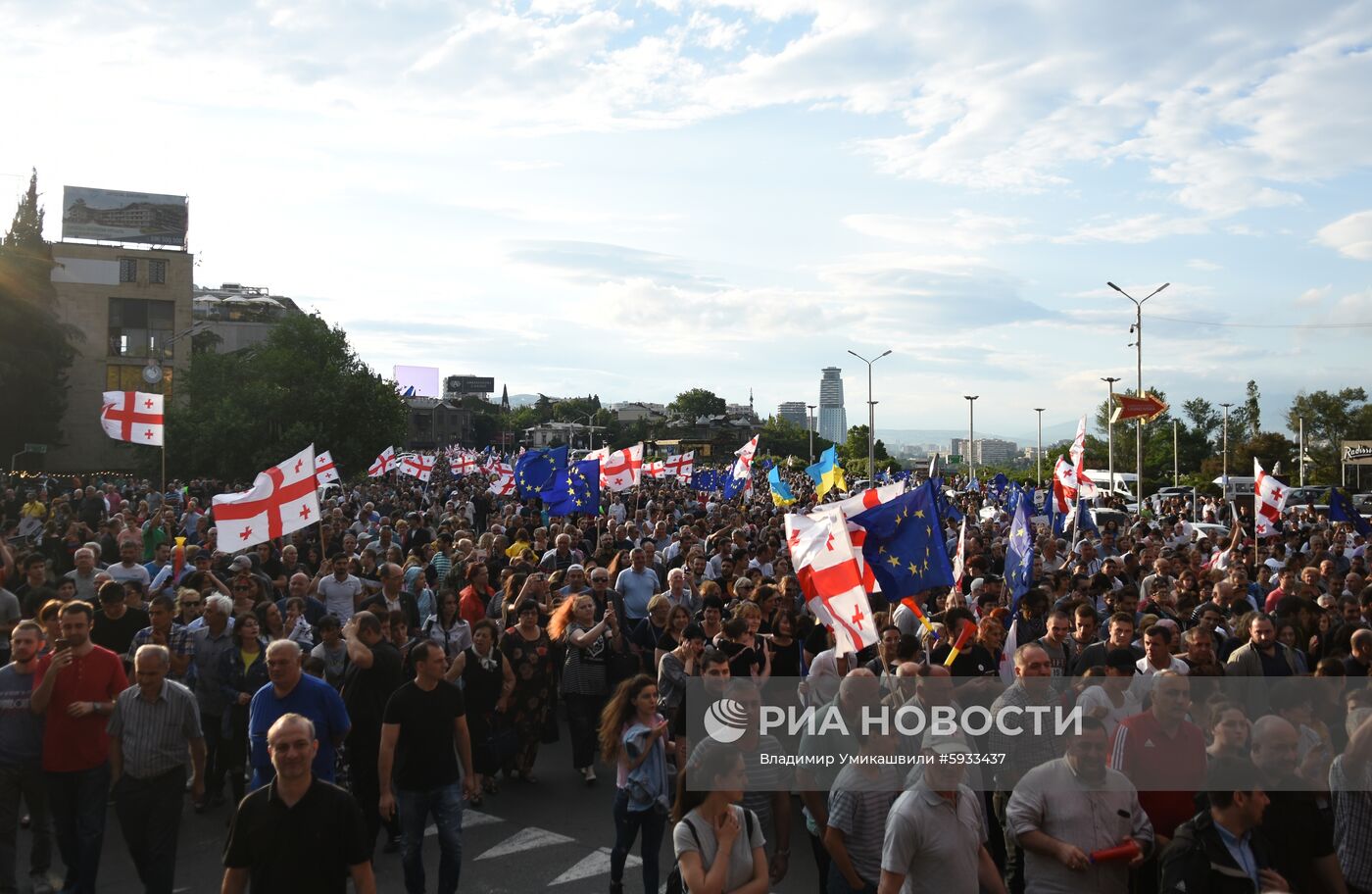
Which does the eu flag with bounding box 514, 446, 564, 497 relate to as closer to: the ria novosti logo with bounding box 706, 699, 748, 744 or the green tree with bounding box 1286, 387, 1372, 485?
the ria novosti logo with bounding box 706, 699, 748, 744

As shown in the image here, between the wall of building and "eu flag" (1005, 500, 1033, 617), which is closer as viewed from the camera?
"eu flag" (1005, 500, 1033, 617)

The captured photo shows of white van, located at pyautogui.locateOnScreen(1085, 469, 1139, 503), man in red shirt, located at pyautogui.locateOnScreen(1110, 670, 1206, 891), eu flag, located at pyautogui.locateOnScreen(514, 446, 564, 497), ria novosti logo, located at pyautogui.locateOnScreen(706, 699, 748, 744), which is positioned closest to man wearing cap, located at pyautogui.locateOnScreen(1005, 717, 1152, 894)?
man in red shirt, located at pyautogui.locateOnScreen(1110, 670, 1206, 891)

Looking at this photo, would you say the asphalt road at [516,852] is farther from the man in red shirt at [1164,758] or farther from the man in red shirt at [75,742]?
the man in red shirt at [1164,758]

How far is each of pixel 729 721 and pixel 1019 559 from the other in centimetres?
714

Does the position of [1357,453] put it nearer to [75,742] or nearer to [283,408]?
[283,408]

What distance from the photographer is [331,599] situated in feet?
37.2

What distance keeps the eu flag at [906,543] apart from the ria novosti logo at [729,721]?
415 centimetres

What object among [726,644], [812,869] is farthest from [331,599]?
[812,869]

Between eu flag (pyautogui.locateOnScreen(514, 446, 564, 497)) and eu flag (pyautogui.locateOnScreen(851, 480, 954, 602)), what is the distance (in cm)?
1316

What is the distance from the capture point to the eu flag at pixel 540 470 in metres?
23.0

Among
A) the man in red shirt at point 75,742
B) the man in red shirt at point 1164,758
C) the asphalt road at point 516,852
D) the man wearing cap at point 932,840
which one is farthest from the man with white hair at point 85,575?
the man in red shirt at point 1164,758

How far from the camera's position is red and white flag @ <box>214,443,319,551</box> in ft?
39.3

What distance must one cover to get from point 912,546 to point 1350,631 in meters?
3.54

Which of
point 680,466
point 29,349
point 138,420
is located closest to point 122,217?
point 29,349
